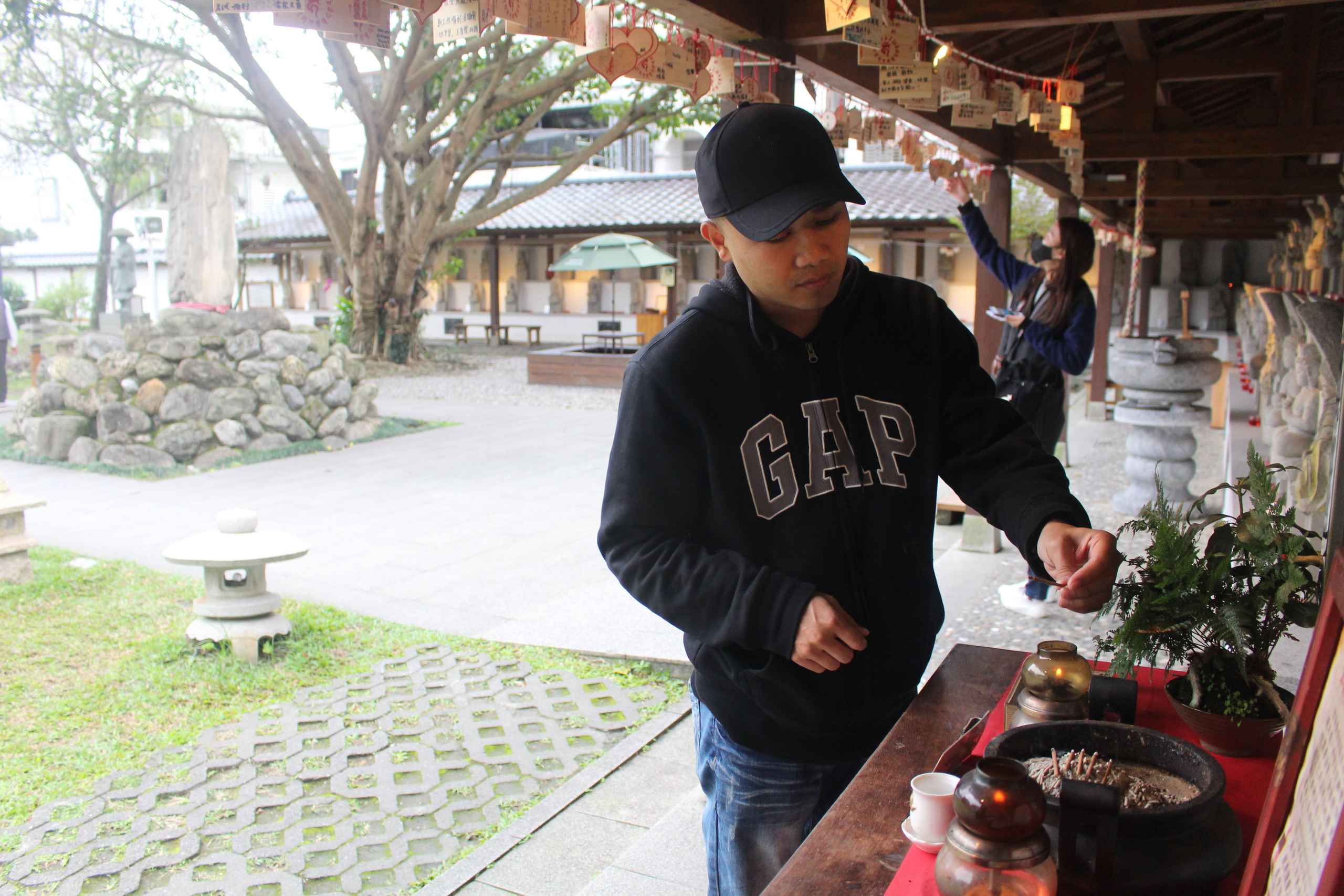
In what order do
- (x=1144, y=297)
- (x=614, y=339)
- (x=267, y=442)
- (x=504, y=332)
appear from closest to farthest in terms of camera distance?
(x=267, y=442)
(x=1144, y=297)
(x=614, y=339)
(x=504, y=332)

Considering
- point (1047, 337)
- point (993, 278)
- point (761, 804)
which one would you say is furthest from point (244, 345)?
point (761, 804)

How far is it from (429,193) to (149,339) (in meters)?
6.66

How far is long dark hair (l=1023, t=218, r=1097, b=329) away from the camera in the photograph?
4.31 m

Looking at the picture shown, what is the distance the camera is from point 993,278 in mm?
6730

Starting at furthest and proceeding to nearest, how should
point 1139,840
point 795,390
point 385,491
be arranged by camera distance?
point 385,491
point 795,390
point 1139,840

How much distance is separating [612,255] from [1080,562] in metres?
15.2

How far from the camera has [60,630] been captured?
4.56 meters

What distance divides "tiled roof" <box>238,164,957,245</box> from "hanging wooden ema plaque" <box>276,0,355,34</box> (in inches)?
623

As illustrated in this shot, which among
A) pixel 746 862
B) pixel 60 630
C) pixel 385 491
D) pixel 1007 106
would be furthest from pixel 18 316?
pixel 746 862

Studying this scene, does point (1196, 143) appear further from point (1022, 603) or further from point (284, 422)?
point (284, 422)

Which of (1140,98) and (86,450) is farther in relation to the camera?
(86,450)

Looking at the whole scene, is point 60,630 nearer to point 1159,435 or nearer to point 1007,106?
point 1007,106

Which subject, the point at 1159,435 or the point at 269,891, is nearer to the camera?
the point at 269,891

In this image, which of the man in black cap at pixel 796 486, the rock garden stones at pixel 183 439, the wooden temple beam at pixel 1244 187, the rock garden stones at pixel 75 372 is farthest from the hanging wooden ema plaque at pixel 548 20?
the wooden temple beam at pixel 1244 187
